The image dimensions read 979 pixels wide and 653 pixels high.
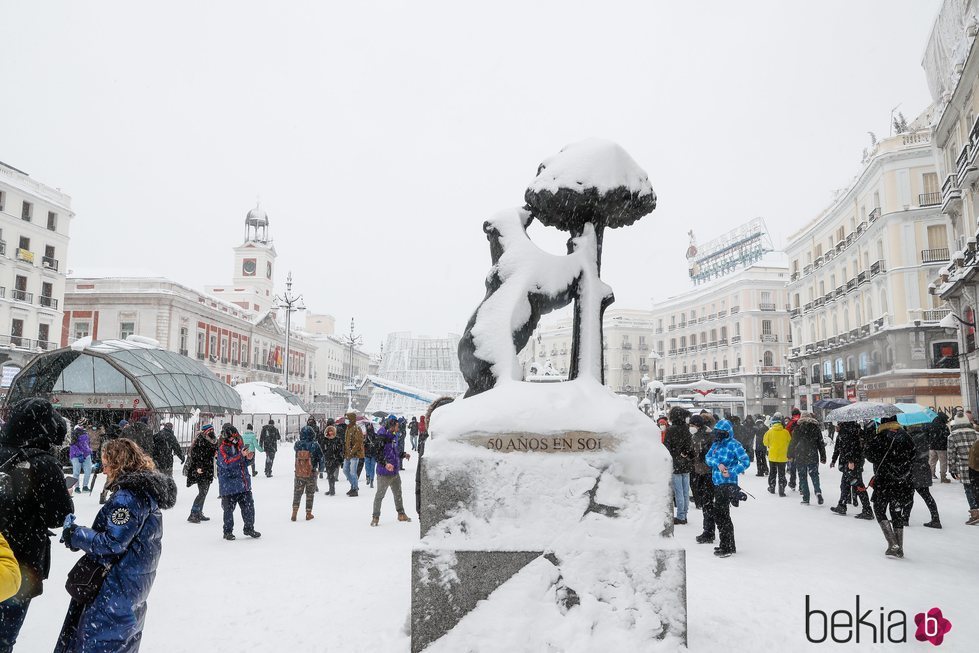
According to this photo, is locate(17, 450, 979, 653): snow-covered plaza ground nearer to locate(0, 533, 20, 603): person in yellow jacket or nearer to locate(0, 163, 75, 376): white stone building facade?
locate(0, 533, 20, 603): person in yellow jacket

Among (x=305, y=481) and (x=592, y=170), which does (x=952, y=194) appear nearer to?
(x=592, y=170)

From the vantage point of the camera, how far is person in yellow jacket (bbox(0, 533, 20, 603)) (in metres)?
1.93

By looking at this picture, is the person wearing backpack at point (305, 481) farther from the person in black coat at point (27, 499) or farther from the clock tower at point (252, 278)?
the clock tower at point (252, 278)

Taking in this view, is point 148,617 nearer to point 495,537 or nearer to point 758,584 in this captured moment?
point 495,537

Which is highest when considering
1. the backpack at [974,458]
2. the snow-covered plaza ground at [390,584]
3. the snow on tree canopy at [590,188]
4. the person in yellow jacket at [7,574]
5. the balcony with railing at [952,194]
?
the balcony with railing at [952,194]

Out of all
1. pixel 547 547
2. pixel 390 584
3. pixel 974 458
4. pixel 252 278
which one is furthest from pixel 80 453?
pixel 252 278

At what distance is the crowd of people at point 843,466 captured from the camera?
248 inches

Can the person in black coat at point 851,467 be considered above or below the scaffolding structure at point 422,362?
below

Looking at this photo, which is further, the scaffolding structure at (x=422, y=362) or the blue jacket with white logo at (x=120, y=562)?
the scaffolding structure at (x=422, y=362)

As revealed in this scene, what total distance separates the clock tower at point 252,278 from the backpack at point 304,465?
63.8 m

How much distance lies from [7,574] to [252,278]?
2945 inches

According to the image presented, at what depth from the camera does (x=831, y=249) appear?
37375 mm

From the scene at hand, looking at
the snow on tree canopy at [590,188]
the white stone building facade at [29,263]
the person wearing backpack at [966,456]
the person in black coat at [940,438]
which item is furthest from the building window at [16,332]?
the person wearing backpack at [966,456]

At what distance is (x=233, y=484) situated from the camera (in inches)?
293
